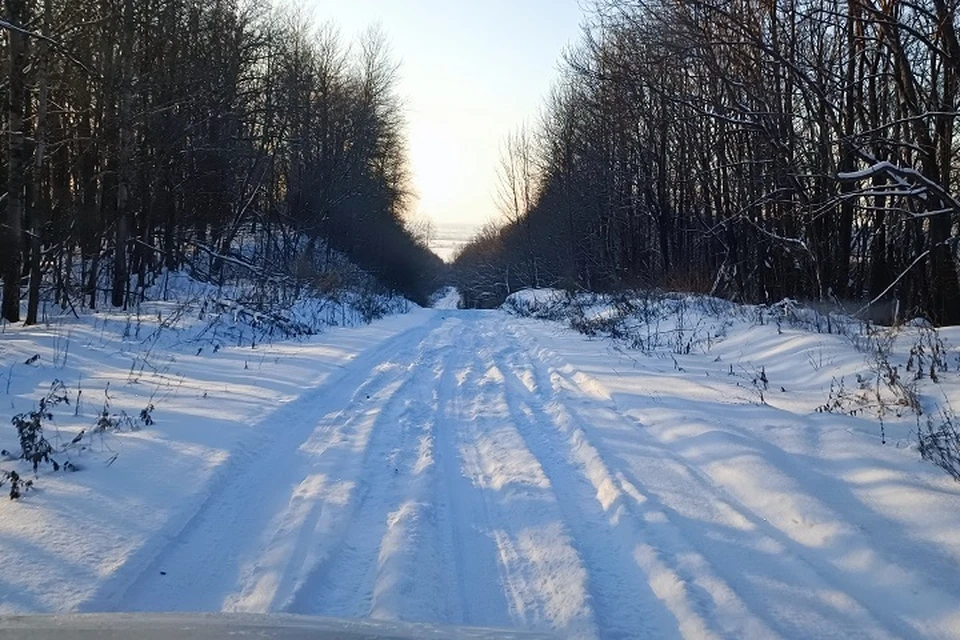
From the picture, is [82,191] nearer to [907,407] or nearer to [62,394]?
[62,394]

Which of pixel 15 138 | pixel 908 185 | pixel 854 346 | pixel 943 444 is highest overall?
pixel 15 138

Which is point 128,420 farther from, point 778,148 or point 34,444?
point 778,148

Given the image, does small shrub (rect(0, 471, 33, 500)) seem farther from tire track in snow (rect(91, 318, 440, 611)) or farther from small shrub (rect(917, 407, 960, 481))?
small shrub (rect(917, 407, 960, 481))

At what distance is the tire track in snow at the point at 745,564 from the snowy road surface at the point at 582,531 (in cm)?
1

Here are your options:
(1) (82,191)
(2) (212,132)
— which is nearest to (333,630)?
(1) (82,191)

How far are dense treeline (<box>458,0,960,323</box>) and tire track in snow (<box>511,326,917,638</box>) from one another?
20.1ft

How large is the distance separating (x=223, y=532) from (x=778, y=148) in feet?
44.6

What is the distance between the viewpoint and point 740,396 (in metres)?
7.92

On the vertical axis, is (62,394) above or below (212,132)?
below

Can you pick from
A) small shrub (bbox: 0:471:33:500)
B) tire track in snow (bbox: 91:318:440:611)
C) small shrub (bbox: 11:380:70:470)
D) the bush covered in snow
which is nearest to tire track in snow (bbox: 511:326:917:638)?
the bush covered in snow

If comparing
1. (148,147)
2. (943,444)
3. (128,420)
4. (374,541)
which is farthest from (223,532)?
(148,147)

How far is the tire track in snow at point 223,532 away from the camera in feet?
11.2

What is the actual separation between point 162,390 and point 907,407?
7.93 m

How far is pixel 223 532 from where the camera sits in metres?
4.29
